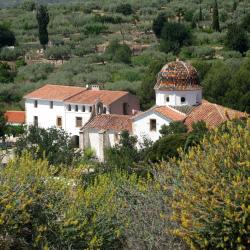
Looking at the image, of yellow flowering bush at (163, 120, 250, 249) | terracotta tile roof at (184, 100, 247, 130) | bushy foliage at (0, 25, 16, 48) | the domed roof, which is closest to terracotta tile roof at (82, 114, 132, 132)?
the domed roof

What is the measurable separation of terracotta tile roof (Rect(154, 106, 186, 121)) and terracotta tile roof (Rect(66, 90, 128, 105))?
489 centimetres

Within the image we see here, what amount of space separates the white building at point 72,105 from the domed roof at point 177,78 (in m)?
4.63

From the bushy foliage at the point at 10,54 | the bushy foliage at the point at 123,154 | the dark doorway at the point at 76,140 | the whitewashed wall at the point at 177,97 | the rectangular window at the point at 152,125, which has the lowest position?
Answer: the dark doorway at the point at 76,140

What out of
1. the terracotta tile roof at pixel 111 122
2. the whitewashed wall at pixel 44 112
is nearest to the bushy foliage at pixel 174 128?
the terracotta tile roof at pixel 111 122

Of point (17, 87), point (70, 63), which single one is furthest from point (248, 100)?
point (70, 63)

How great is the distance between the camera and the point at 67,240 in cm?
1510

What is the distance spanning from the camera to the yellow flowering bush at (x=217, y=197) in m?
13.9

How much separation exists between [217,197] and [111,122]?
79.2 feet

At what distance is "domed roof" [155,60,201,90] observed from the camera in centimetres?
3653

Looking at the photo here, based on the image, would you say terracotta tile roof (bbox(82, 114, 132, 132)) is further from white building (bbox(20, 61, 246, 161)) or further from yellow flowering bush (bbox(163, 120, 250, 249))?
yellow flowering bush (bbox(163, 120, 250, 249))

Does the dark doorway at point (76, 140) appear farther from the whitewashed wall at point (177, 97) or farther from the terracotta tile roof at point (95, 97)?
the whitewashed wall at point (177, 97)

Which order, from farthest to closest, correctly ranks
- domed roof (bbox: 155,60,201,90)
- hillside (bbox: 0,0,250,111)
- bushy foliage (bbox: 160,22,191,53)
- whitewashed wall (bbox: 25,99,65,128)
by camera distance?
1. bushy foliage (bbox: 160,22,191,53)
2. hillside (bbox: 0,0,250,111)
3. whitewashed wall (bbox: 25,99,65,128)
4. domed roof (bbox: 155,60,201,90)

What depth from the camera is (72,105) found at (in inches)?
1641

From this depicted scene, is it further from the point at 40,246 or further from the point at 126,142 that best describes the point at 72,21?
the point at 40,246
